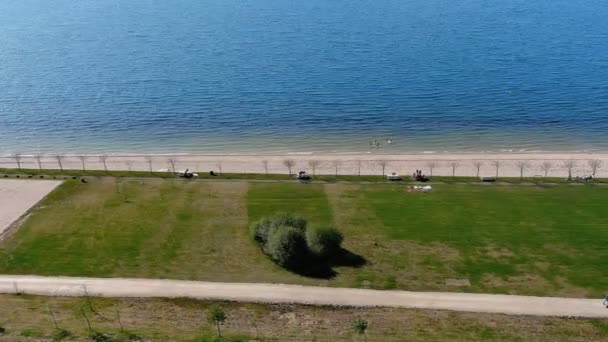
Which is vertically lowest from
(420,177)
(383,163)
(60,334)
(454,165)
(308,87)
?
(60,334)

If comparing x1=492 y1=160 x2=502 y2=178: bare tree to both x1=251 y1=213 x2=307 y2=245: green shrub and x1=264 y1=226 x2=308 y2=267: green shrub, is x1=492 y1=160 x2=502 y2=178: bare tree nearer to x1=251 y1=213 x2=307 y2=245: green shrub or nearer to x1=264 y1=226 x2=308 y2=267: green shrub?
x1=251 y1=213 x2=307 y2=245: green shrub

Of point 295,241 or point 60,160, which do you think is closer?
point 295,241

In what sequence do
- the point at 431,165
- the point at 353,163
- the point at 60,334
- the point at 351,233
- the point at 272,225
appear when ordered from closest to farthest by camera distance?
the point at 60,334, the point at 272,225, the point at 351,233, the point at 431,165, the point at 353,163

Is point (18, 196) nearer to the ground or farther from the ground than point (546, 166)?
farther from the ground

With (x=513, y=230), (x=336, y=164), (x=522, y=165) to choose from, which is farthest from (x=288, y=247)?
(x=522, y=165)

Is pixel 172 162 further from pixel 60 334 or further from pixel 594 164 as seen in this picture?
pixel 594 164

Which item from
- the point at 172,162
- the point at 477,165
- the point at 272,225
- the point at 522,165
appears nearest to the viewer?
the point at 272,225

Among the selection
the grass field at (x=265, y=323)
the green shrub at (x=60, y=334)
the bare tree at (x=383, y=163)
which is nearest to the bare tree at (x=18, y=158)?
the grass field at (x=265, y=323)
